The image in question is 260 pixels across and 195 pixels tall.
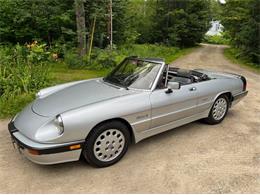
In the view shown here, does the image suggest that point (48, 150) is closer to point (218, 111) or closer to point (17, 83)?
point (218, 111)

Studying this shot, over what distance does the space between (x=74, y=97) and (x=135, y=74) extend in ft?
3.43

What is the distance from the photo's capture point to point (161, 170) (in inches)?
126

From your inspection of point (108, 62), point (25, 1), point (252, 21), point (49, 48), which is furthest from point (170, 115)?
point (252, 21)

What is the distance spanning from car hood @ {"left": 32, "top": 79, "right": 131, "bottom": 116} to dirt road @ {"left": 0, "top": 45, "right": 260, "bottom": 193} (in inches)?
29.4

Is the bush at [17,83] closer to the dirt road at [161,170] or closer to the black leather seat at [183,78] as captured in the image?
the dirt road at [161,170]

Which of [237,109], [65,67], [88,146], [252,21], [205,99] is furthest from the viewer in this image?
[252,21]

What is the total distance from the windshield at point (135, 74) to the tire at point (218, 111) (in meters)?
1.51

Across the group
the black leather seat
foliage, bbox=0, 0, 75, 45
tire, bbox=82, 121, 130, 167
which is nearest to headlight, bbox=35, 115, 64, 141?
tire, bbox=82, 121, 130, 167

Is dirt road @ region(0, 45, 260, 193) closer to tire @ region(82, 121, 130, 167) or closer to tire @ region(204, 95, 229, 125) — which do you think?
tire @ region(82, 121, 130, 167)

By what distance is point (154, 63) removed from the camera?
3.99 metres

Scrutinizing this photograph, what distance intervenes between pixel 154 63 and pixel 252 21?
14053 millimetres

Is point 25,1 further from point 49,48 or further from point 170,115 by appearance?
point 170,115

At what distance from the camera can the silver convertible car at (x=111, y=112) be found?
2.89m

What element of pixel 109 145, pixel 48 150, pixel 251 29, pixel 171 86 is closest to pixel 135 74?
pixel 171 86
